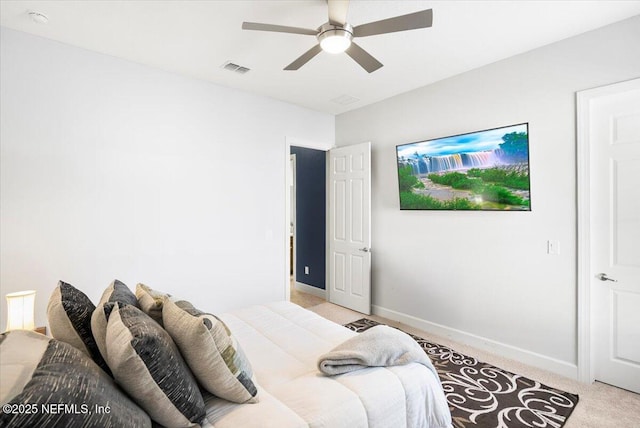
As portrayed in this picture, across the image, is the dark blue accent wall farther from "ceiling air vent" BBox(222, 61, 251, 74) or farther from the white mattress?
the white mattress

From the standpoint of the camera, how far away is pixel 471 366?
2783 millimetres

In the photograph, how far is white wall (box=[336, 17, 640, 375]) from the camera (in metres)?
2.59

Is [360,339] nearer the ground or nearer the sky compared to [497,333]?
nearer the sky

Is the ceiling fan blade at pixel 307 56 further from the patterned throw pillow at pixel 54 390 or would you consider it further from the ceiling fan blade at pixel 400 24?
the patterned throw pillow at pixel 54 390

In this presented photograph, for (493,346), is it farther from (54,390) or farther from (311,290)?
(54,390)

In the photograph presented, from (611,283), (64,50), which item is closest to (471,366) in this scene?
(611,283)

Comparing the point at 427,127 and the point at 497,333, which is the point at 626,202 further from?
the point at 427,127

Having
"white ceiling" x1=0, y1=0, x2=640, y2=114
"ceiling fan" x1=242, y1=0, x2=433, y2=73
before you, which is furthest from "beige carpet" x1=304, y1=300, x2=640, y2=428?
"white ceiling" x1=0, y1=0, x2=640, y2=114

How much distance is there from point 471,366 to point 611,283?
51.1 inches

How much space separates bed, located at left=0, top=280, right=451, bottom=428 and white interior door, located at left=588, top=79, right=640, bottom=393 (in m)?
1.89

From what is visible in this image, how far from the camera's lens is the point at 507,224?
2.97 metres

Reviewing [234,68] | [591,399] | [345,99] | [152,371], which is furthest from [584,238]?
[234,68]

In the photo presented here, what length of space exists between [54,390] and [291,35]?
2.60 m

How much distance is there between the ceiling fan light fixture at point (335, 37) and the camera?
195 cm
